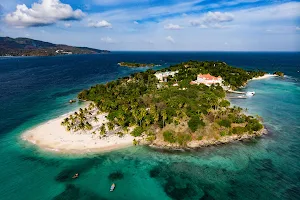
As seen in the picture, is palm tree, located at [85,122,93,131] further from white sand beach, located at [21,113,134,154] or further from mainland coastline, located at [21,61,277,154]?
white sand beach, located at [21,113,134,154]

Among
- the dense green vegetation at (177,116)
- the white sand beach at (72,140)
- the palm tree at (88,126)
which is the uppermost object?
the dense green vegetation at (177,116)

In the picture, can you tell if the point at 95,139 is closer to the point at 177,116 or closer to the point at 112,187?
the point at 112,187

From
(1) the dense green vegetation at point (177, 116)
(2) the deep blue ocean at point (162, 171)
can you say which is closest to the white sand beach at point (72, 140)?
(2) the deep blue ocean at point (162, 171)

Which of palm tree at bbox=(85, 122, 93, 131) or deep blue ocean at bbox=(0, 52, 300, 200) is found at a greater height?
palm tree at bbox=(85, 122, 93, 131)

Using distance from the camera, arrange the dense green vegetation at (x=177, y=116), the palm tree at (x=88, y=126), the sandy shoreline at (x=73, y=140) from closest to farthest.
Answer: the sandy shoreline at (x=73, y=140), the dense green vegetation at (x=177, y=116), the palm tree at (x=88, y=126)

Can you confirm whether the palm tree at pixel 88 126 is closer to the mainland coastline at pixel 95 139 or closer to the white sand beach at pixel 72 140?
the mainland coastline at pixel 95 139

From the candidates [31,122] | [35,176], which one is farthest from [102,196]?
[31,122]

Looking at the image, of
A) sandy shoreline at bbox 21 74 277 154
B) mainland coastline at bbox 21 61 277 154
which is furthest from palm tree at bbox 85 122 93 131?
sandy shoreline at bbox 21 74 277 154

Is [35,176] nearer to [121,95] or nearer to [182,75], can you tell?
[121,95]
